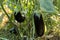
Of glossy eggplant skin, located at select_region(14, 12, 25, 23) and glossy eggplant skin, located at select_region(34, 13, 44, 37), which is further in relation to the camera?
glossy eggplant skin, located at select_region(14, 12, 25, 23)

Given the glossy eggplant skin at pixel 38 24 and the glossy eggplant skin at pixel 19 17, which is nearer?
the glossy eggplant skin at pixel 38 24

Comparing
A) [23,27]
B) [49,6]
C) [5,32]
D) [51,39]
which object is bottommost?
[51,39]

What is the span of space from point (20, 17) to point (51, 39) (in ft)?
2.39

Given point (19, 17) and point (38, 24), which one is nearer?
point (38, 24)

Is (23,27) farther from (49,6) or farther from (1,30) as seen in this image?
(49,6)

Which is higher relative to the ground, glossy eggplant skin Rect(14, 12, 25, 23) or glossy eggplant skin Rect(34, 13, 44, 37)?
glossy eggplant skin Rect(34, 13, 44, 37)

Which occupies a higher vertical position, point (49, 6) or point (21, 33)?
point (49, 6)

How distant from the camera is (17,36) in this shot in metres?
1.40

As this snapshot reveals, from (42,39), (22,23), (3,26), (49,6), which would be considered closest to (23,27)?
(22,23)

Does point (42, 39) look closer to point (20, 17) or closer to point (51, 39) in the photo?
point (51, 39)

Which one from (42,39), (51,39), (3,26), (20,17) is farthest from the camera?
(51,39)

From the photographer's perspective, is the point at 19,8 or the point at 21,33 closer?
the point at 19,8

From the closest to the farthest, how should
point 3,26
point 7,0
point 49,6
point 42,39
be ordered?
point 49,6, point 7,0, point 3,26, point 42,39

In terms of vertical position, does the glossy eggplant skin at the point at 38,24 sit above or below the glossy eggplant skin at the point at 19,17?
above
